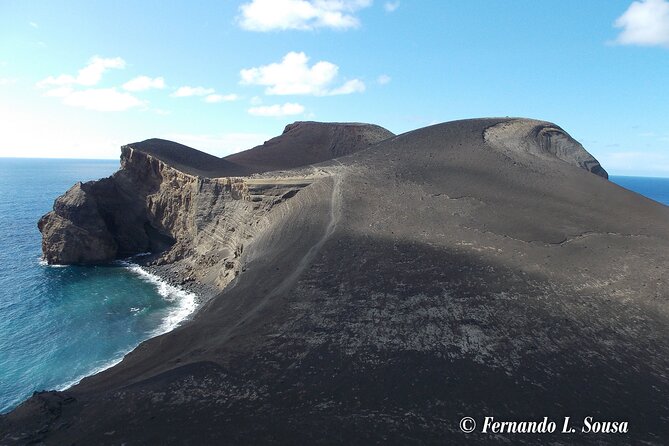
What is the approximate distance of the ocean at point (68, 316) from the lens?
25.8 metres

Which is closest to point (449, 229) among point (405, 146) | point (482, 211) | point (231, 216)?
point (482, 211)

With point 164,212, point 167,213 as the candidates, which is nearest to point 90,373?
point 167,213

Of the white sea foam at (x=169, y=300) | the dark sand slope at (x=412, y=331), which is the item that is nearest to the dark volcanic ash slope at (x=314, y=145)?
the white sea foam at (x=169, y=300)

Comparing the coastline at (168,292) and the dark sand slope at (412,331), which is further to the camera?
the coastline at (168,292)

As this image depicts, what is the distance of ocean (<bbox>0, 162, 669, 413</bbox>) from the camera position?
84.6 ft

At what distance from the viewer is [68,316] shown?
1321 inches

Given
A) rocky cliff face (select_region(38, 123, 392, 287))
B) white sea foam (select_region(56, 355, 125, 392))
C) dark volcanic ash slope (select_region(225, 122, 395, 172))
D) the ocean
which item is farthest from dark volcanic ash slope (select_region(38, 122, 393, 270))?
dark volcanic ash slope (select_region(225, 122, 395, 172))

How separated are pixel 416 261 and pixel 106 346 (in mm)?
22849

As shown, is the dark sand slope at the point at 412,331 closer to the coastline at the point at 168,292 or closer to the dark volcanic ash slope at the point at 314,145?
the coastline at the point at 168,292

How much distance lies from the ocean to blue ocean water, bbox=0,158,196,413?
48mm

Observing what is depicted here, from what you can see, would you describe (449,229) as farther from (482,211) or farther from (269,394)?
(269,394)

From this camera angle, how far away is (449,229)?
28.7 m

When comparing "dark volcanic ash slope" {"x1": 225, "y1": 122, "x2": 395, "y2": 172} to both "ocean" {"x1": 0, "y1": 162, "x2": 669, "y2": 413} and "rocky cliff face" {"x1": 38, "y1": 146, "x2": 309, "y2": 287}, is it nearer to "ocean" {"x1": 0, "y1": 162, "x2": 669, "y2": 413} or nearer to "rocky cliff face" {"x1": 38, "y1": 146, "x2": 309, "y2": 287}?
"rocky cliff face" {"x1": 38, "y1": 146, "x2": 309, "y2": 287}

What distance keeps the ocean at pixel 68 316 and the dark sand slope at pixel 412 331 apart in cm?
927
